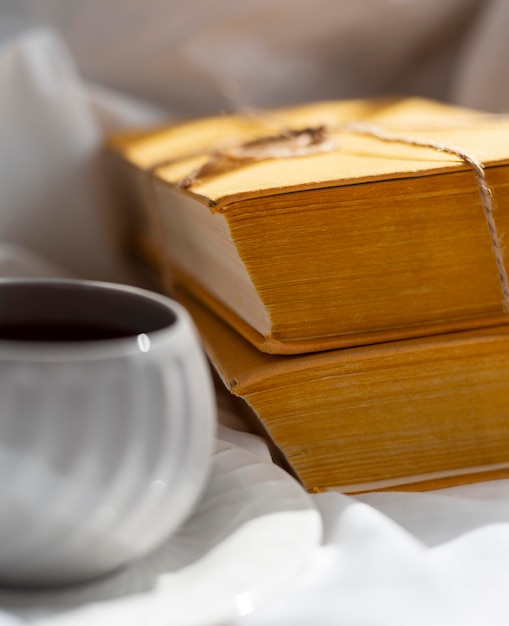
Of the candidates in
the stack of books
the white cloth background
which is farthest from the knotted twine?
the white cloth background

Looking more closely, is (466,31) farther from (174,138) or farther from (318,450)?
(318,450)

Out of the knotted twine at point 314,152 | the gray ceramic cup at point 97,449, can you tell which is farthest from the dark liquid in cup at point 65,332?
the knotted twine at point 314,152

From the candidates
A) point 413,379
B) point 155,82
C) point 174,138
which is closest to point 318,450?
point 413,379

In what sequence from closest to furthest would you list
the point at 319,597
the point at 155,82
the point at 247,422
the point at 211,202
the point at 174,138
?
the point at 319,597
the point at 211,202
the point at 247,422
the point at 174,138
the point at 155,82

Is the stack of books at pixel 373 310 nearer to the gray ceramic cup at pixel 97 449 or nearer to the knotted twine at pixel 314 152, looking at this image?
the knotted twine at pixel 314 152

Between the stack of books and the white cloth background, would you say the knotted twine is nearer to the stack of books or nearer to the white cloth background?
the stack of books

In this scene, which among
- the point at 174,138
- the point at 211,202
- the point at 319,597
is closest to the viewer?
the point at 319,597

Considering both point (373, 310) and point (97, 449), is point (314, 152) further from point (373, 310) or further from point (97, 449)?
point (97, 449)
